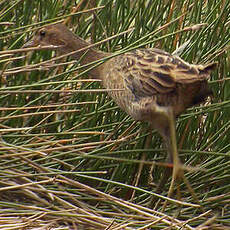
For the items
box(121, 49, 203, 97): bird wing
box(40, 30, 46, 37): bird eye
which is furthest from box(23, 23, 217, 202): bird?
box(40, 30, 46, 37): bird eye

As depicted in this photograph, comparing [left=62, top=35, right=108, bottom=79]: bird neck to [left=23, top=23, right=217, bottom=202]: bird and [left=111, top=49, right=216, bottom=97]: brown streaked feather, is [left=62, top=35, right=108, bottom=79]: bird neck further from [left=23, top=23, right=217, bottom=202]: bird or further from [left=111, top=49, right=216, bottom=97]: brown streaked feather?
[left=111, top=49, right=216, bottom=97]: brown streaked feather

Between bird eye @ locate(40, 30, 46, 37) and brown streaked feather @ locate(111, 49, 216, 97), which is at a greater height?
bird eye @ locate(40, 30, 46, 37)

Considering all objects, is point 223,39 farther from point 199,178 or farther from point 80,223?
point 80,223

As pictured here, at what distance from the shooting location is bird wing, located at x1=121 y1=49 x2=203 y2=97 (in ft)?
10.0

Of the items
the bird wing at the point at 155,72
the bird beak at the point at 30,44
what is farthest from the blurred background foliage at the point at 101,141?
the bird wing at the point at 155,72

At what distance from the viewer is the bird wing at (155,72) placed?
10.0 ft

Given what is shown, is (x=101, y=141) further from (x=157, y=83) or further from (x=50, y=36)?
(x=50, y=36)

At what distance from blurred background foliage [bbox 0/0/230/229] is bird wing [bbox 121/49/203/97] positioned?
0.15 metres

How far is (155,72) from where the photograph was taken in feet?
10.5

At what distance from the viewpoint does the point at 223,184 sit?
12.1 feet

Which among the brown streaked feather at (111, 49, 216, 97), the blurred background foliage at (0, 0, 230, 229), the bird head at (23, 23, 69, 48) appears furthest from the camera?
the bird head at (23, 23, 69, 48)

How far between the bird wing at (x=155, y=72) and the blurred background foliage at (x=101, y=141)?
152 mm

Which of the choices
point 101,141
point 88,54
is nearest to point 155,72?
point 101,141

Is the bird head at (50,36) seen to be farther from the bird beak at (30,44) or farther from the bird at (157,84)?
the bird at (157,84)
